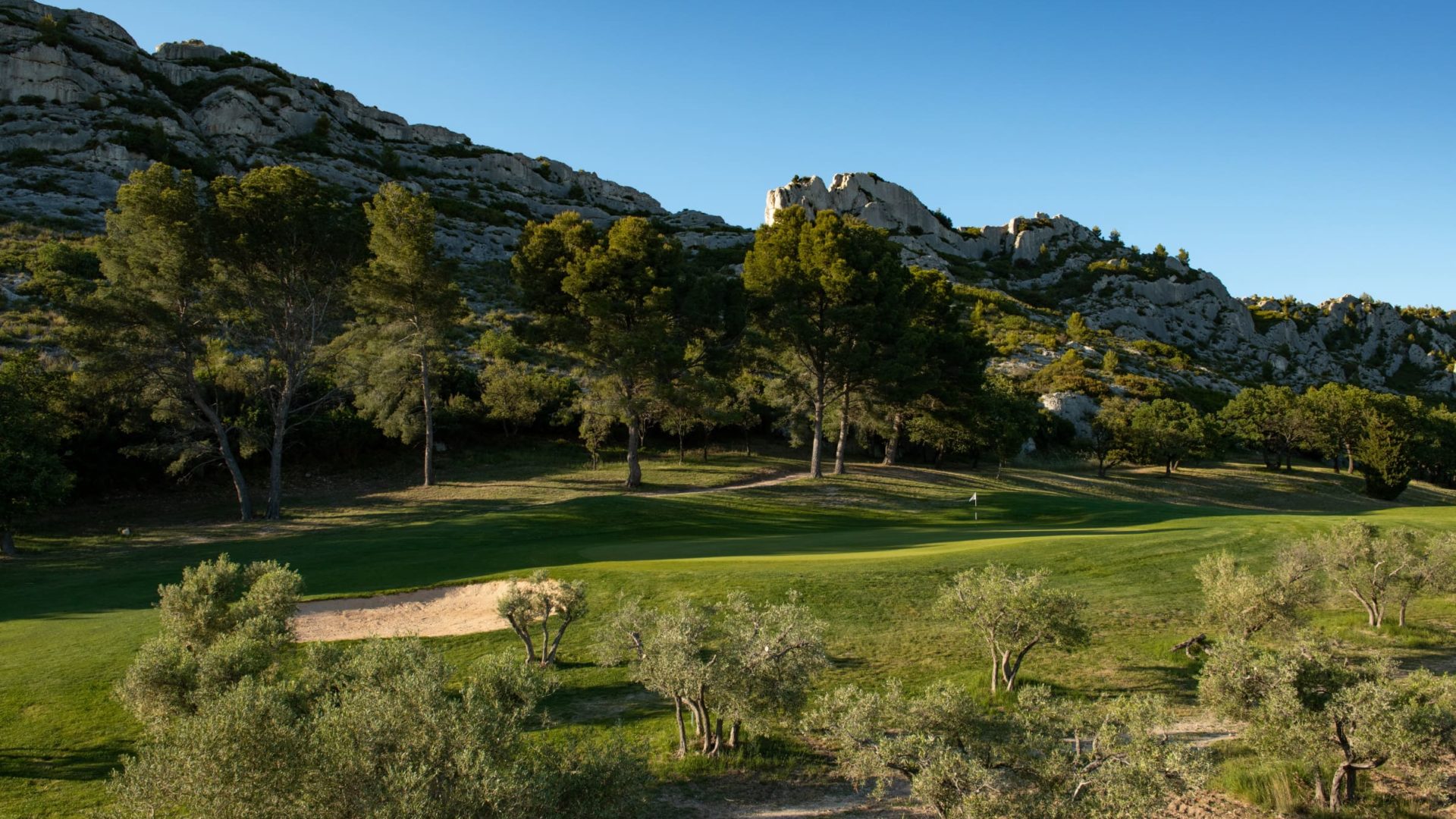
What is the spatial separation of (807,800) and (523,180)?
440ft

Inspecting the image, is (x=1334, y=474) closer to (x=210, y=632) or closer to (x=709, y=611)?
(x=709, y=611)

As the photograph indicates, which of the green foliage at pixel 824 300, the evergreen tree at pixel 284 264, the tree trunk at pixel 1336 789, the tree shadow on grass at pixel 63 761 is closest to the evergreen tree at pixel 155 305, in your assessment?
the evergreen tree at pixel 284 264

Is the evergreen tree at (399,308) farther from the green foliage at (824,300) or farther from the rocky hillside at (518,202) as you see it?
the rocky hillside at (518,202)

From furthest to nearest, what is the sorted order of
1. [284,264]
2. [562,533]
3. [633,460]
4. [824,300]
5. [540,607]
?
[824,300] → [633,460] → [284,264] → [562,533] → [540,607]

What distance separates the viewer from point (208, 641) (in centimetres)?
1201

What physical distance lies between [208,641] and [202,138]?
106392mm

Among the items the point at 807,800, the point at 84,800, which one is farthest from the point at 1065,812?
the point at 84,800

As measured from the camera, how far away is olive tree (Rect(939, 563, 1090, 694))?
1228cm

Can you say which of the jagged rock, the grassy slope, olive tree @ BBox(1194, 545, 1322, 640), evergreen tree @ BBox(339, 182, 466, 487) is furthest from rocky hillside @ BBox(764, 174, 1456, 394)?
olive tree @ BBox(1194, 545, 1322, 640)

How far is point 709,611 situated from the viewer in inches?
632

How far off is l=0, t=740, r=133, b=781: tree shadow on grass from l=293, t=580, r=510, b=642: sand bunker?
4.87 meters

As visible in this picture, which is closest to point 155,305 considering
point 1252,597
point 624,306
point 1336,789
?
point 624,306

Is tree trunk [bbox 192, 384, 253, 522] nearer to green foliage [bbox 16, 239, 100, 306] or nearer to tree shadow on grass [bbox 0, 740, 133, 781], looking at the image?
green foliage [bbox 16, 239, 100, 306]

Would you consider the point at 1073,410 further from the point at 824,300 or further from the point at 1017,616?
the point at 1017,616
